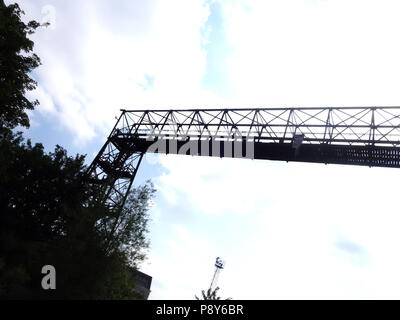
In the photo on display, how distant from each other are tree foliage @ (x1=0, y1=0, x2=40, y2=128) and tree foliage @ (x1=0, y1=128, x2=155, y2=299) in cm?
96

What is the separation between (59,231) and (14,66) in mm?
10743

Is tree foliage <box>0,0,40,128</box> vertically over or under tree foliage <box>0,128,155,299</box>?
over

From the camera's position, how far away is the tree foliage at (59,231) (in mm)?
13281

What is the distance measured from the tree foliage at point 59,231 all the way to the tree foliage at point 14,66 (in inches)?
38.0

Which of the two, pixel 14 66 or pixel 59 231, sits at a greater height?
pixel 14 66

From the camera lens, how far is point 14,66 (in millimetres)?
12766

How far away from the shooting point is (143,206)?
53.0ft

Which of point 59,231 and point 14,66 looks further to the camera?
point 59,231

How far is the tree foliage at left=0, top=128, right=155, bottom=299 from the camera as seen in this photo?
13.3 m

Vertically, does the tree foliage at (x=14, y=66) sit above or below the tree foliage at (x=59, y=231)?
above

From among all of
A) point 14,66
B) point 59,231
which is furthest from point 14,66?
point 59,231

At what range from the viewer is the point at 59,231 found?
19.6 metres

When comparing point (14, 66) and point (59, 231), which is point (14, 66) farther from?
point (59, 231)
